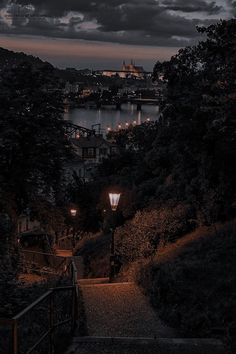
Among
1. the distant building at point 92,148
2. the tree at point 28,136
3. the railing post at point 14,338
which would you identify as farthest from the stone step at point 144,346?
→ the distant building at point 92,148

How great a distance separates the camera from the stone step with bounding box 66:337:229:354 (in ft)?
27.1

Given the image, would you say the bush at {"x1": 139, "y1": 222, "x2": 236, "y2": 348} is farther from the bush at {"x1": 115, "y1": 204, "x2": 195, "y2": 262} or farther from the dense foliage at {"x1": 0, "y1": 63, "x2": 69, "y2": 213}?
the dense foliage at {"x1": 0, "y1": 63, "x2": 69, "y2": 213}

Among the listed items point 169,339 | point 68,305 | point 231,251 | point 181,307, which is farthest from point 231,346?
point 231,251

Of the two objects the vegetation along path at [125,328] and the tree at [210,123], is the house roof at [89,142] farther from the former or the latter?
the vegetation along path at [125,328]

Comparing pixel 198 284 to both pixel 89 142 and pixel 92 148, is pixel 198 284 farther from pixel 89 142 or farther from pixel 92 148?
pixel 89 142

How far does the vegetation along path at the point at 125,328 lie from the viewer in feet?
27.4

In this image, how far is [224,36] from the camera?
15.6 meters

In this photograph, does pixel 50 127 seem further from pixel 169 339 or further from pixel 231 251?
pixel 169 339

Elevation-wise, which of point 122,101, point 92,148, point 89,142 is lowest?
point 92,148

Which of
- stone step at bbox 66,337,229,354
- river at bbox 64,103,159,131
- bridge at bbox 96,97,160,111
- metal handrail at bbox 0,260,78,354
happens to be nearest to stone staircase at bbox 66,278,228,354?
stone step at bbox 66,337,229,354

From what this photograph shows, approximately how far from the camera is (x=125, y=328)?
32.9ft

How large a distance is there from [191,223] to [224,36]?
5.19 meters

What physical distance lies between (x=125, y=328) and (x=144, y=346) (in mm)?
1579

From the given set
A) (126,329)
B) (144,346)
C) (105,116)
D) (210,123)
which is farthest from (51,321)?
(105,116)
